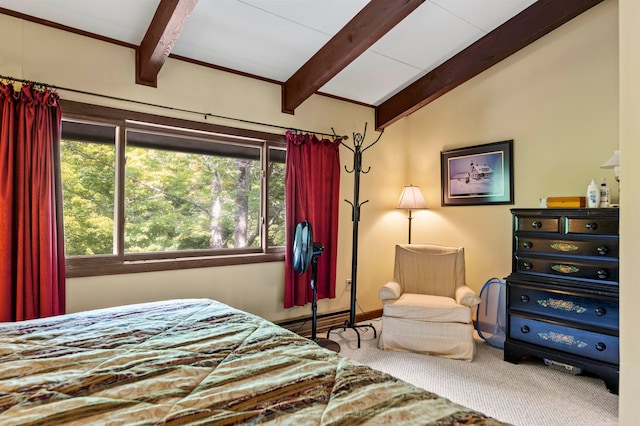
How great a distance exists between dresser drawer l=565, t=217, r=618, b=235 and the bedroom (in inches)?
25.9

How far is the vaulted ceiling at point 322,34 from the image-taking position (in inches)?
98.1

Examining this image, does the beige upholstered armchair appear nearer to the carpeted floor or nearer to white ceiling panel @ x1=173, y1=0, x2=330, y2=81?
the carpeted floor

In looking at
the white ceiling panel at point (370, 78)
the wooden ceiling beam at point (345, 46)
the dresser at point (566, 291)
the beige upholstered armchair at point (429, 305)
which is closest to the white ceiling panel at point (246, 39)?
the wooden ceiling beam at point (345, 46)

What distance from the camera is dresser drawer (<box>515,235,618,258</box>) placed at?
2.54 metres

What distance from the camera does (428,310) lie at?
3.10 meters

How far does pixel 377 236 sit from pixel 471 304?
1.52m

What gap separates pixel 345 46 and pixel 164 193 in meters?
1.94

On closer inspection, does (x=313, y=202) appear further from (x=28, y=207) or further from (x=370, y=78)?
(x=28, y=207)

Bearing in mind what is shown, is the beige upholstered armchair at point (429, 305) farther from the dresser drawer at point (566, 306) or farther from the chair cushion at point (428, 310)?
the dresser drawer at point (566, 306)

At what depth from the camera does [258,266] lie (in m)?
3.48

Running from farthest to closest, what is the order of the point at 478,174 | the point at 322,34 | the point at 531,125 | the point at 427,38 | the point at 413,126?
the point at 413,126
the point at 478,174
the point at 531,125
the point at 427,38
the point at 322,34

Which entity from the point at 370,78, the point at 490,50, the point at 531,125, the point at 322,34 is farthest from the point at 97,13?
the point at 531,125

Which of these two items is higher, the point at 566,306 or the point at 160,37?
the point at 160,37

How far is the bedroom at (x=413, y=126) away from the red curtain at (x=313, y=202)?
0.18m
